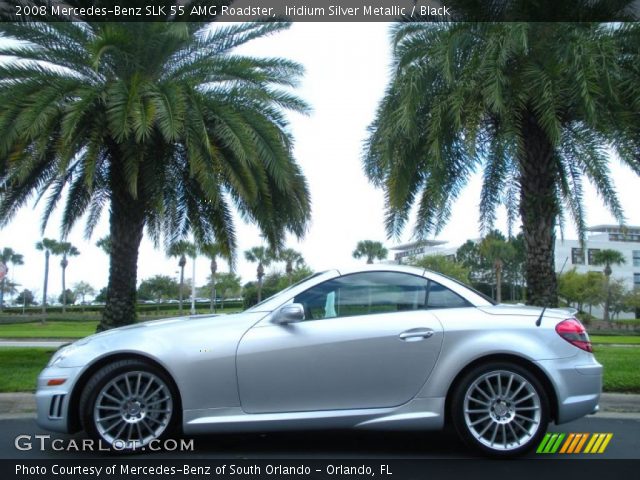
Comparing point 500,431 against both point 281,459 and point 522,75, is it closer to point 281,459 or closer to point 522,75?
point 281,459

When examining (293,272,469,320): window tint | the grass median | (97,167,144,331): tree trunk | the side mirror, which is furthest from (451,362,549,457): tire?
(97,167,144,331): tree trunk

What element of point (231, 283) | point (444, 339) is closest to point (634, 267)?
point (231, 283)

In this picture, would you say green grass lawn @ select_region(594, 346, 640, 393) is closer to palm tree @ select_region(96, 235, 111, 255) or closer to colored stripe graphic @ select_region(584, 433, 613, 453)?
colored stripe graphic @ select_region(584, 433, 613, 453)

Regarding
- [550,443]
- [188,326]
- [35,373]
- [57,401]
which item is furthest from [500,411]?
[35,373]

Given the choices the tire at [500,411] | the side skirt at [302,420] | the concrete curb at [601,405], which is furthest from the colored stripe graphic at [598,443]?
the side skirt at [302,420]

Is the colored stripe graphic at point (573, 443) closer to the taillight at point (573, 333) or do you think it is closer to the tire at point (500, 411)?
the tire at point (500, 411)

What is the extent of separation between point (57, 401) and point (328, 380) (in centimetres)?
212

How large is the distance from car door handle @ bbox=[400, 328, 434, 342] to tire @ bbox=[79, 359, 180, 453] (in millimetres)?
1853

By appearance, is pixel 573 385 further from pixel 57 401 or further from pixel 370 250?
pixel 370 250

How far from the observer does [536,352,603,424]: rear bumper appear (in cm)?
493

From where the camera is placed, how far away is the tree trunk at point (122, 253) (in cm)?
1237

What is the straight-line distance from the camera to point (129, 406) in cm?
492

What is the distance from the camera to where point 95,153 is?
35.2 feet

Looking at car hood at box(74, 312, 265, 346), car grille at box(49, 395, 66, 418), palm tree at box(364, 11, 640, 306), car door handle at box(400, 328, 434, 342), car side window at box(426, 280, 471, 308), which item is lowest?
car grille at box(49, 395, 66, 418)
